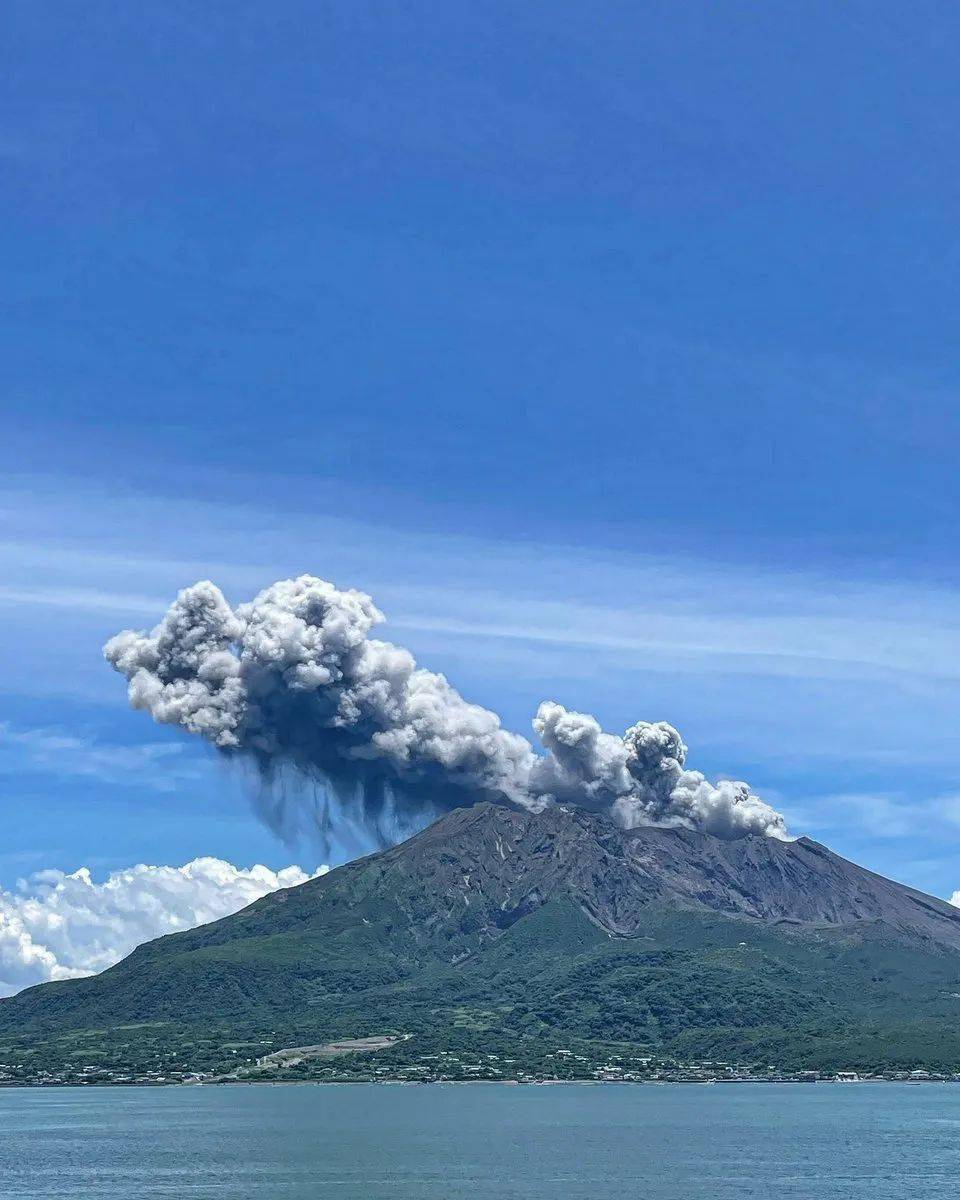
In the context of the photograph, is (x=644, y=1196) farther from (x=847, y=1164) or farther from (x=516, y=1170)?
(x=847, y=1164)

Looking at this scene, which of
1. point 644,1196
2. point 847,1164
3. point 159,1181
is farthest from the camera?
point 847,1164

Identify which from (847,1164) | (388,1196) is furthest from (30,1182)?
(847,1164)

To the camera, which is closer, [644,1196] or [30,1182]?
[644,1196]

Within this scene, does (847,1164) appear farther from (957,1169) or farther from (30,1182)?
(30,1182)

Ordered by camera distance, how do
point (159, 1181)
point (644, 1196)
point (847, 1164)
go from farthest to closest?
point (847, 1164), point (159, 1181), point (644, 1196)

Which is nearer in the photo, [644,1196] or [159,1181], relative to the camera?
[644,1196]

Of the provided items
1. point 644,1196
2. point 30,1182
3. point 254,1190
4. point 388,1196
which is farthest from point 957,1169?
point 30,1182

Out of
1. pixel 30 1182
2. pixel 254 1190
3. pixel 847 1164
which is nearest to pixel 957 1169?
pixel 847 1164

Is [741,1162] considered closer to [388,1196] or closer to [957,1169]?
[957,1169]
